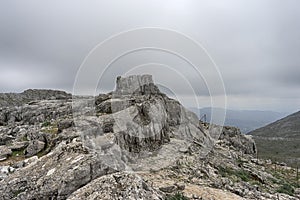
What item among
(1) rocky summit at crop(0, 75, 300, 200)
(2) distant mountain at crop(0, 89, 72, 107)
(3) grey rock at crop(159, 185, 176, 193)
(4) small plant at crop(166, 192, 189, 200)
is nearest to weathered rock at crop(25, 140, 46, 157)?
(1) rocky summit at crop(0, 75, 300, 200)

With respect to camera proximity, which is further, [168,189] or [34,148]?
[34,148]

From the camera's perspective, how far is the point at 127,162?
19500 millimetres

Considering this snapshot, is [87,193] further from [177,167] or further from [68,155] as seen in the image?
[177,167]

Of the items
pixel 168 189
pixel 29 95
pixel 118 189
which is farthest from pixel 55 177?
pixel 29 95

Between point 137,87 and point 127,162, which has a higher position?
point 137,87

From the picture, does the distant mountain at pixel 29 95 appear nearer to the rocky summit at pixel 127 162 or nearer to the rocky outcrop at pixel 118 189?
the rocky summit at pixel 127 162

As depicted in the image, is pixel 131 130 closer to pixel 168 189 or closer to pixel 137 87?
pixel 168 189

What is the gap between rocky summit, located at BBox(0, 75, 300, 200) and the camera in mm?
14789

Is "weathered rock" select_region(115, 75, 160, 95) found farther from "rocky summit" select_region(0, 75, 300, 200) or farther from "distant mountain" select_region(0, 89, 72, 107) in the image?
"distant mountain" select_region(0, 89, 72, 107)

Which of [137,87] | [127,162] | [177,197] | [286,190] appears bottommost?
[286,190]

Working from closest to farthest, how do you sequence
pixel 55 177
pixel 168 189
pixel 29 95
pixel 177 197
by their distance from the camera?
pixel 177 197
pixel 55 177
pixel 168 189
pixel 29 95

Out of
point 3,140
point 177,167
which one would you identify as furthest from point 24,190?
point 3,140

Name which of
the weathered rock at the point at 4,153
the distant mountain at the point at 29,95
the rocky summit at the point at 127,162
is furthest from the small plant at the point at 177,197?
the distant mountain at the point at 29,95

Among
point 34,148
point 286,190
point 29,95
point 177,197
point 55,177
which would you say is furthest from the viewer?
point 29,95
